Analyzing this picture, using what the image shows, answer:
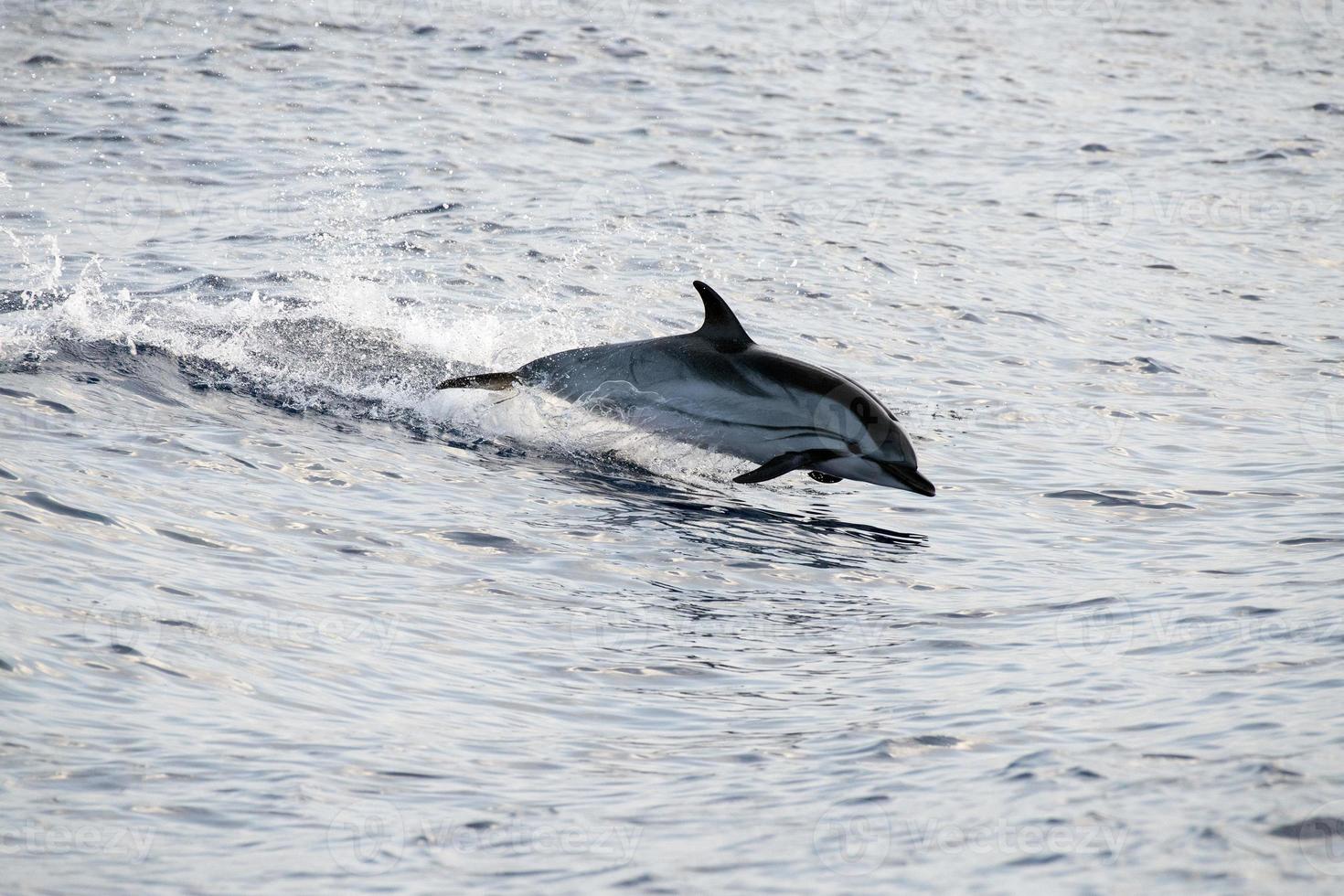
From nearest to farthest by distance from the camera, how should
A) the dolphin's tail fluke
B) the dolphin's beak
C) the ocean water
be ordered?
the ocean water < the dolphin's beak < the dolphin's tail fluke

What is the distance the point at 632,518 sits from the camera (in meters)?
10.3

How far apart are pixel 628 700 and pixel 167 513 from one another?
329 cm

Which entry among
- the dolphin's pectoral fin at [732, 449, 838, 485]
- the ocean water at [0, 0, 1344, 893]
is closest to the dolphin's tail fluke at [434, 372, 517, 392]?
the ocean water at [0, 0, 1344, 893]

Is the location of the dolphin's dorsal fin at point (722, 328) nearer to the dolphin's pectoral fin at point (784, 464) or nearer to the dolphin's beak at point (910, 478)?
the dolphin's pectoral fin at point (784, 464)

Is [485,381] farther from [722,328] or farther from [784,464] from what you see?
[784,464]

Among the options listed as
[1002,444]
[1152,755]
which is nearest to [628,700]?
[1152,755]

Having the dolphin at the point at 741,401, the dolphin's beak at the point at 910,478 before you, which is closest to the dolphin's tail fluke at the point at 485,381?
the dolphin at the point at 741,401

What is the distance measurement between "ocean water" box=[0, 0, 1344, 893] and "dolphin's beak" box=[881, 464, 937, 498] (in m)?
0.23

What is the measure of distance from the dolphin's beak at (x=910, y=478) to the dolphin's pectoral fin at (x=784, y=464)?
0.40 metres

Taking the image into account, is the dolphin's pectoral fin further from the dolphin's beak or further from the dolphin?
the dolphin's beak

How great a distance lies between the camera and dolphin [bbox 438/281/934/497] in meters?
10.7

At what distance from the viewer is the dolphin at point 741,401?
1070 centimetres

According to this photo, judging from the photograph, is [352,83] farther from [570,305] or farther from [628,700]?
[628,700]

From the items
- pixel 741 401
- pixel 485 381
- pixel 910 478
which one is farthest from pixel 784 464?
pixel 485 381
